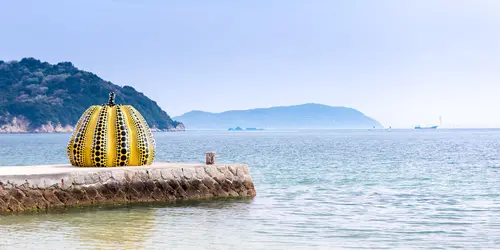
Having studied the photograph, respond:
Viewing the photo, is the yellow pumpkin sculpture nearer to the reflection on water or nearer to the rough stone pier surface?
the rough stone pier surface

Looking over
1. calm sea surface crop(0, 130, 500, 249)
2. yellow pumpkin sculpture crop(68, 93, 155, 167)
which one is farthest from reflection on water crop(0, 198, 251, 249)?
yellow pumpkin sculpture crop(68, 93, 155, 167)

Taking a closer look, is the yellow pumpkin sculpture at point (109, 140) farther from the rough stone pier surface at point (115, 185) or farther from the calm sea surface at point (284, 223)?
the calm sea surface at point (284, 223)

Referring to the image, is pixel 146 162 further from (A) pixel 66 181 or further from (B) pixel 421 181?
(B) pixel 421 181

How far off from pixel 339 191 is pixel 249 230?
37.2ft

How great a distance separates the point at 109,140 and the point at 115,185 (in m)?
2.41

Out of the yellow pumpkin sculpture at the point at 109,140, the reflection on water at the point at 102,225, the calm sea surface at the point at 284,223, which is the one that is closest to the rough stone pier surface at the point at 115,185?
the reflection on water at the point at 102,225

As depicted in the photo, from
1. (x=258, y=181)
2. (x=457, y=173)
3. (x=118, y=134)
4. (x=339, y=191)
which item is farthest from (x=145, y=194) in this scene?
(x=457, y=173)

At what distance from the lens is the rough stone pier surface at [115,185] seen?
20016 millimetres

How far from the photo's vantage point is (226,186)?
23.2 meters

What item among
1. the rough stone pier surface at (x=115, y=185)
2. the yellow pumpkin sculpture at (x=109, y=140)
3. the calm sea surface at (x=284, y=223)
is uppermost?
the yellow pumpkin sculpture at (x=109, y=140)

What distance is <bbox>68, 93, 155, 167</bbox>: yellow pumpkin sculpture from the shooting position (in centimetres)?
2325

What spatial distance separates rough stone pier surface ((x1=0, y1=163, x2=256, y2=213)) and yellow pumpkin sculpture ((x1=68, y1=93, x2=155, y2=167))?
4.55 feet

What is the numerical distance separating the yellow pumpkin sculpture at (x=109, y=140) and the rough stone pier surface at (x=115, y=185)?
4.55ft

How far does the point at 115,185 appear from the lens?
2136cm
